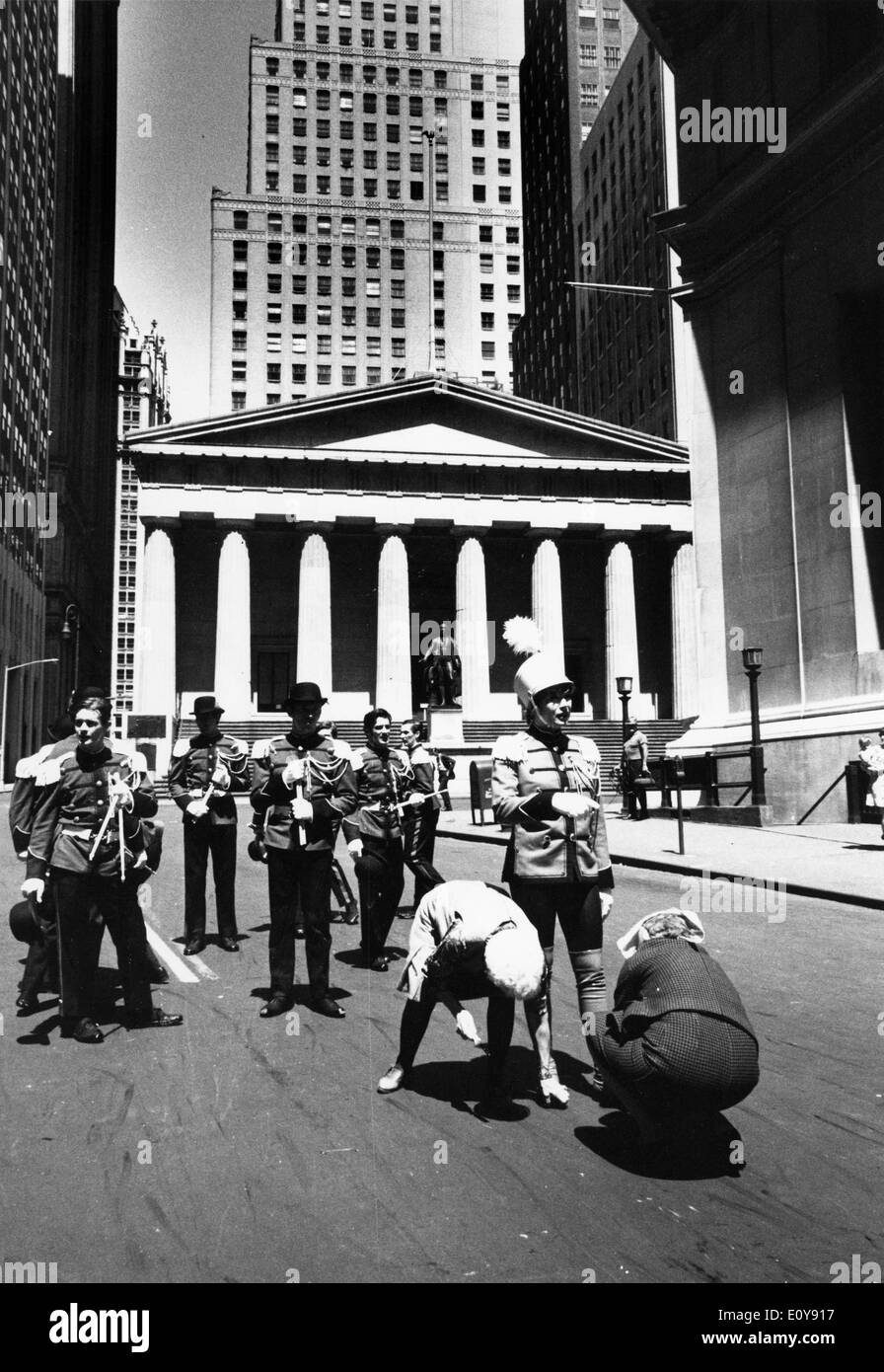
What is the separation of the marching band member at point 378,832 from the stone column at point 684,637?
4470 centimetres

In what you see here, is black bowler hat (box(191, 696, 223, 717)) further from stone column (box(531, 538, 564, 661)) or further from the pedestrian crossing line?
stone column (box(531, 538, 564, 661))

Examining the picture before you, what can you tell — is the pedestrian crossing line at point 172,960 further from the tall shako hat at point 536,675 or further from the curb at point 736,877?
the curb at point 736,877

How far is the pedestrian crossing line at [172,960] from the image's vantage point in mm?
8672

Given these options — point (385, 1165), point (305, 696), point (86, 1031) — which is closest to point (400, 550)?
point (305, 696)

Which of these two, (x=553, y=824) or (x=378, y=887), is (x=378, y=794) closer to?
(x=378, y=887)

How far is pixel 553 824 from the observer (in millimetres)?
5762

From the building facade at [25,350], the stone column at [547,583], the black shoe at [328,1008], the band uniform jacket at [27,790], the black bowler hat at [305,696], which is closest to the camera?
the black shoe at [328,1008]

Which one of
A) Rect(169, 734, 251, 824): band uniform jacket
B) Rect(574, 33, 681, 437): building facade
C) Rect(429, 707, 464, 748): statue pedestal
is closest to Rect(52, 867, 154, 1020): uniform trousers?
Rect(169, 734, 251, 824): band uniform jacket

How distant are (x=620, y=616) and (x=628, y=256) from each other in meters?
36.3

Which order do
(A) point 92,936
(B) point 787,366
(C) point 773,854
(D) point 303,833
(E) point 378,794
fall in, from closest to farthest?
(A) point 92,936 < (D) point 303,833 < (E) point 378,794 < (C) point 773,854 < (B) point 787,366

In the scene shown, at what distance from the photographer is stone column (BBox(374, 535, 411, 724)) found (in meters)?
52.7

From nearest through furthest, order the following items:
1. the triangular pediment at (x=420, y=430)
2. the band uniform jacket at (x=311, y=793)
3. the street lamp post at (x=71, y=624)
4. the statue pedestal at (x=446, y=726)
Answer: the band uniform jacket at (x=311, y=793), the street lamp post at (x=71, y=624), the statue pedestal at (x=446, y=726), the triangular pediment at (x=420, y=430)

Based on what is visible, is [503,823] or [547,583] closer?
[503,823]

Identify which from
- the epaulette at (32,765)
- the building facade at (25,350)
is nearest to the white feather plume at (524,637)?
the epaulette at (32,765)
